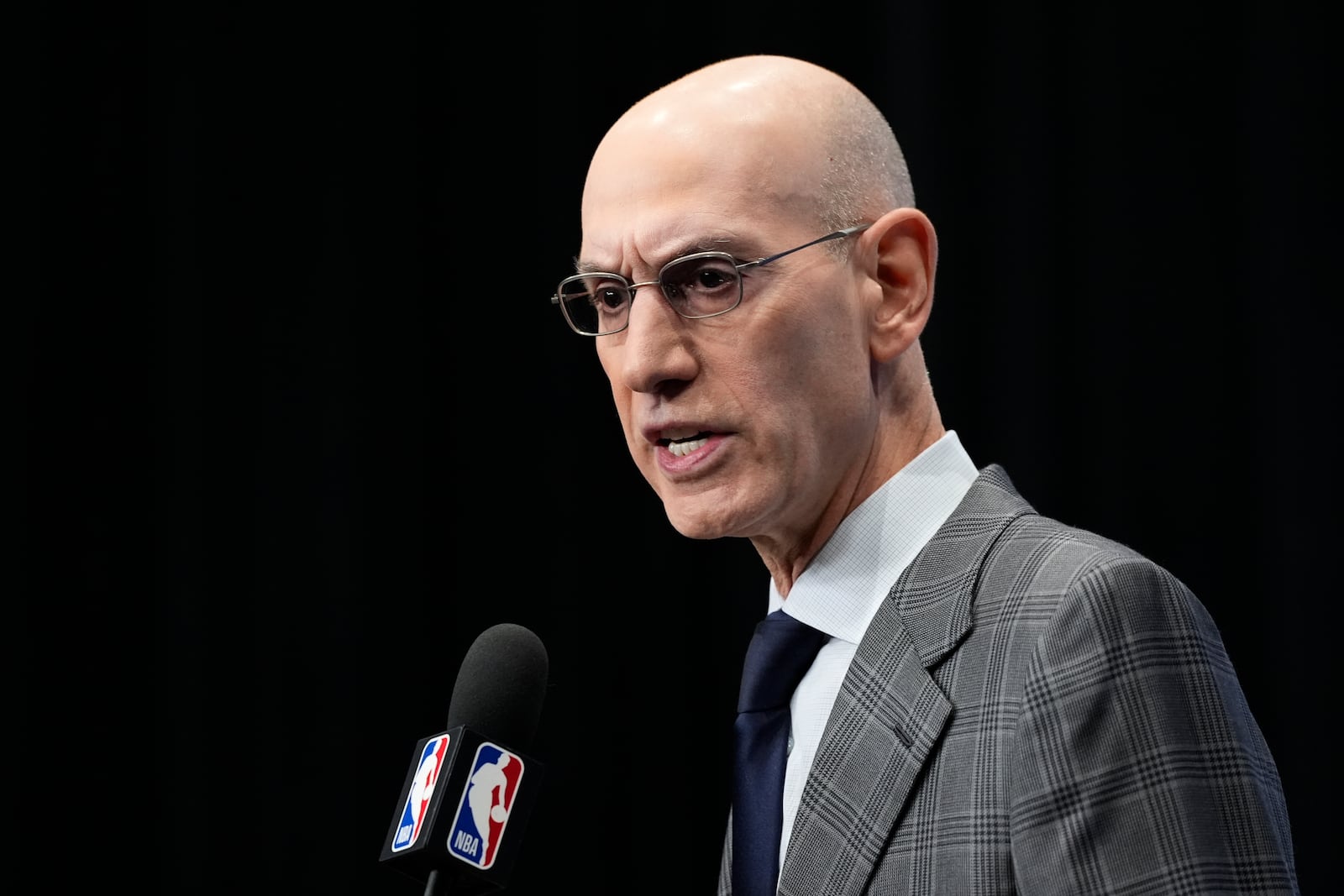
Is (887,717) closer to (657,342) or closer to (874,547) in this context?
(874,547)

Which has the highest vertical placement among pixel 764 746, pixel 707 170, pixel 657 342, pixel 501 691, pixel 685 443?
pixel 707 170

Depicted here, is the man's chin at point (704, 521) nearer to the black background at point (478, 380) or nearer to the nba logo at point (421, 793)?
the nba logo at point (421, 793)

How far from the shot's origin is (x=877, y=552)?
1.34 m

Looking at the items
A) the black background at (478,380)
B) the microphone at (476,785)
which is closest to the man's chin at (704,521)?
the microphone at (476,785)

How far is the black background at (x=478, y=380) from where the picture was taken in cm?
238

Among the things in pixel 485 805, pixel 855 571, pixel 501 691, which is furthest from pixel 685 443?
pixel 485 805

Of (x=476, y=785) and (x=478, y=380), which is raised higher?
(x=478, y=380)

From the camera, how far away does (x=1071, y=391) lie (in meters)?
2.47

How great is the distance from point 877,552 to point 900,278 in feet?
0.88

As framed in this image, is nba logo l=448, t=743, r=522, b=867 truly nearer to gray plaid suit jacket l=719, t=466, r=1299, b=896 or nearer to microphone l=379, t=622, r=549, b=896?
microphone l=379, t=622, r=549, b=896

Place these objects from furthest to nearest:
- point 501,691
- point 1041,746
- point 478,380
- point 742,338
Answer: point 478,380
point 742,338
point 501,691
point 1041,746

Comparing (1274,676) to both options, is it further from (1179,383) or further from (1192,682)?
(1192,682)

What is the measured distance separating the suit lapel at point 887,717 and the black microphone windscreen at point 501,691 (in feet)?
0.81

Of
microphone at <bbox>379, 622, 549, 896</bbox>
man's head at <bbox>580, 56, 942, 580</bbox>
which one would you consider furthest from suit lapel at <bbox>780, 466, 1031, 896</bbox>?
microphone at <bbox>379, 622, 549, 896</bbox>
